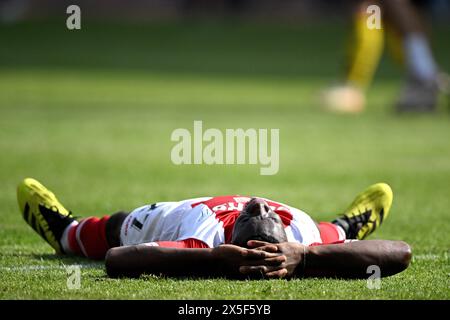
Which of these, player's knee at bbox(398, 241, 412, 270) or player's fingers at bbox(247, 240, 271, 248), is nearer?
player's fingers at bbox(247, 240, 271, 248)

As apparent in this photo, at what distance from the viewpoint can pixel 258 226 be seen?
212 inches

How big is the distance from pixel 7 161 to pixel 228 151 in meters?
2.44

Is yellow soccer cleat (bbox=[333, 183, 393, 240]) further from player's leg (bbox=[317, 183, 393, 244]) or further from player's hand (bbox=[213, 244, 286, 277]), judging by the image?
player's hand (bbox=[213, 244, 286, 277])

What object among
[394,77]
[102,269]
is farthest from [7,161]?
[394,77]

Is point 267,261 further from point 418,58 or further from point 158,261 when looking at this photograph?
point 418,58

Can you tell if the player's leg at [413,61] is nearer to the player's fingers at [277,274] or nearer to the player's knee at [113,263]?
the player's fingers at [277,274]

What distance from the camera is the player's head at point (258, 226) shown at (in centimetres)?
538

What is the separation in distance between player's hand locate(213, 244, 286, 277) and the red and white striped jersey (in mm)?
196

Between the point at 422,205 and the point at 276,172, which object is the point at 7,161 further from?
the point at 422,205

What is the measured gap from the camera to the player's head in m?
5.38

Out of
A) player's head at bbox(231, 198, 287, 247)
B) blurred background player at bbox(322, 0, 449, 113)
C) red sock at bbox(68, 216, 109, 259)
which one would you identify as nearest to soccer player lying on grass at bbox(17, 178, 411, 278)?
player's head at bbox(231, 198, 287, 247)

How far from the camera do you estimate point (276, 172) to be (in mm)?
10586

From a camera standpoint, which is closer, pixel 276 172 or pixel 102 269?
pixel 102 269
